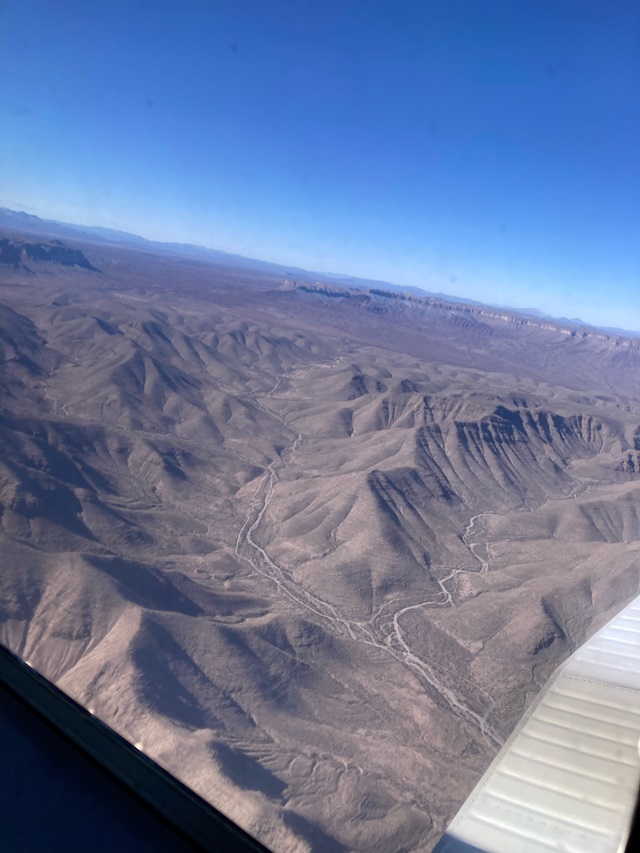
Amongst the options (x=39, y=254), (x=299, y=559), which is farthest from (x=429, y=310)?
(x=299, y=559)

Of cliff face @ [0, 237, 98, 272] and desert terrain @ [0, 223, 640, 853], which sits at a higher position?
cliff face @ [0, 237, 98, 272]

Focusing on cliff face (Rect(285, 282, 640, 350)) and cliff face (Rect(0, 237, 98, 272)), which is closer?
cliff face (Rect(0, 237, 98, 272))

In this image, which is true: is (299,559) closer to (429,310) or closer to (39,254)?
(39,254)

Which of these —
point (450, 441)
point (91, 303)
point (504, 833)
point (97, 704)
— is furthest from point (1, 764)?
point (91, 303)

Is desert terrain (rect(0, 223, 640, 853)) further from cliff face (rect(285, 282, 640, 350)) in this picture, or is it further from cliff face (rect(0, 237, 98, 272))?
cliff face (rect(285, 282, 640, 350))

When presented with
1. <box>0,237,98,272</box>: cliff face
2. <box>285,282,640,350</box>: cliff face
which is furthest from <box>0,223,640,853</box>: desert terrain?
<box>285,282,640,350</box>: cliff face

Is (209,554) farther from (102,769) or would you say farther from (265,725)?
(102,769)
